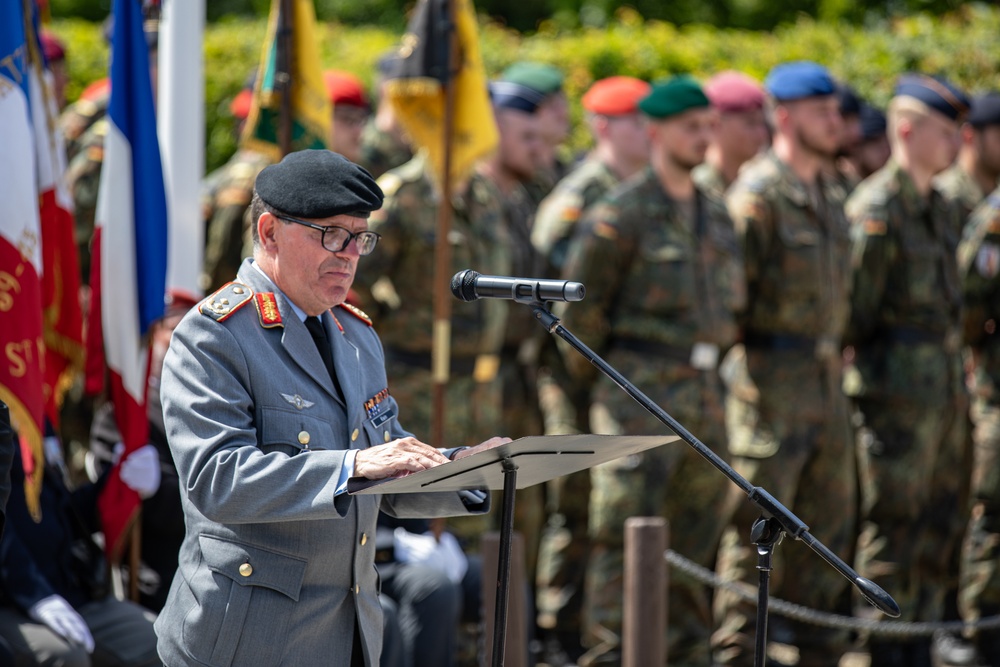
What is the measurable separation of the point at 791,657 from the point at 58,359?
3.87 m

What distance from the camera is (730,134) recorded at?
27.5 ft

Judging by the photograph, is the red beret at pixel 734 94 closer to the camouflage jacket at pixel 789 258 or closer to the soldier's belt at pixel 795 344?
the camouflage jacket at pixel 789 258

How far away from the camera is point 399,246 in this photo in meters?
6.55

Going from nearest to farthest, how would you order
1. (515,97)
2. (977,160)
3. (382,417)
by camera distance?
(382,417) → (515,97) → (977,160)

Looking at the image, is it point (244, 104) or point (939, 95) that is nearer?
point (939, 95)

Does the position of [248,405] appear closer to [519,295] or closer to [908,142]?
[519,295]

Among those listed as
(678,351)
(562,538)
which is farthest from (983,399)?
(562,538)

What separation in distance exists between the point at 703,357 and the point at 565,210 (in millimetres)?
1196

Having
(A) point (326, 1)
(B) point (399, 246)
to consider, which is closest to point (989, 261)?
(B) point (399, 246)

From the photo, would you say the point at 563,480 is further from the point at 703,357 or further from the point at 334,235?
the point at 334,235

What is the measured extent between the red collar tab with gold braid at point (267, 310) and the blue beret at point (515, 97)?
14.9 ft

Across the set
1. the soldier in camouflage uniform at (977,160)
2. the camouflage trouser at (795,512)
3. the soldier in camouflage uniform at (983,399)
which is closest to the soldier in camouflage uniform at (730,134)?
the soldier in camouflage uniform at (977,160)

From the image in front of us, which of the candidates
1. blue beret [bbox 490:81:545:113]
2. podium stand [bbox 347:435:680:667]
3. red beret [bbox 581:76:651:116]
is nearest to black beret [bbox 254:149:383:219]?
podium stand [bbox 347:435:680:667]

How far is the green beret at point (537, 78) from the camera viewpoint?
307 inches
